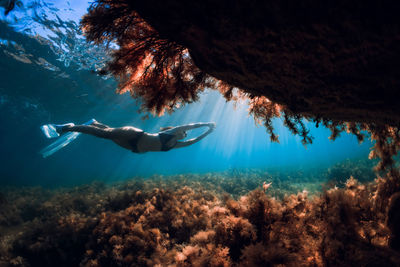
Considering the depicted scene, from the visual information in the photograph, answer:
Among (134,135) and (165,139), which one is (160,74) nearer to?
(134,135)

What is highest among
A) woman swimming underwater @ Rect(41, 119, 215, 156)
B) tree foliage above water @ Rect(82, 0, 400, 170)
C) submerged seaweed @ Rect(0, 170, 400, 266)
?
tree foliage above water @ Rect(82, 0, 400, 170)

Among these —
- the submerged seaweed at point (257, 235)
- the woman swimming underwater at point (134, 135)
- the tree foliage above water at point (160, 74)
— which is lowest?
the submerged seaweed at point (257, 235)

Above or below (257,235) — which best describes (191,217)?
below

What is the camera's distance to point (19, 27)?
12.3m

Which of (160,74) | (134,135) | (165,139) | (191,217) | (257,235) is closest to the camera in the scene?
(257,235)

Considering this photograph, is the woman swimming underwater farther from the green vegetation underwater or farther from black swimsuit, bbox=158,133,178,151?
the green vegetation underwater

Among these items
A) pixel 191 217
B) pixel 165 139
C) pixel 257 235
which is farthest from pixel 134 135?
pixel 257 235

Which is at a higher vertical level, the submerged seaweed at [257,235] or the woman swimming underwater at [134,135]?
the woman swimming underwater at [134,135]

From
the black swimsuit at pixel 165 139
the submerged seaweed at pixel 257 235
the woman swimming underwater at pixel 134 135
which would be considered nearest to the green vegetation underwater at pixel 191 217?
the submerged seaweed at pixel 257 235

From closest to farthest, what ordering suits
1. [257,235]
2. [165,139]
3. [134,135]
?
[257,235]
[134,135]
[165,139]

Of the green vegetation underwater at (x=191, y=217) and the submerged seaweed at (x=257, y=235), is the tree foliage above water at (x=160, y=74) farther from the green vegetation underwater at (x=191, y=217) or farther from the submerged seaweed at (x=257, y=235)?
the submerged seaweed at (x=257, y=235)

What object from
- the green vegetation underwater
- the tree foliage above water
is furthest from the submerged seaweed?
the tree foliage above water

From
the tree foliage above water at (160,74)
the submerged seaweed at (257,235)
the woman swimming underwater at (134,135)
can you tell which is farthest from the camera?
the woman swimming underwater at (134,135)

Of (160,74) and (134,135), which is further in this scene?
(134,135)
